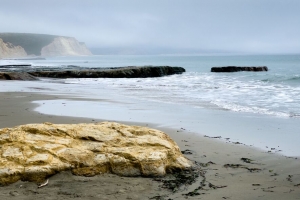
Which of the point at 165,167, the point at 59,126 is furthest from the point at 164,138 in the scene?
the point at 59,126

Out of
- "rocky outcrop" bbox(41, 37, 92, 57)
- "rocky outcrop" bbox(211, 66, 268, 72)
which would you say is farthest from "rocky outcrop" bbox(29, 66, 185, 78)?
"rocky outcrop" bbox(41, 37, 92, 57)

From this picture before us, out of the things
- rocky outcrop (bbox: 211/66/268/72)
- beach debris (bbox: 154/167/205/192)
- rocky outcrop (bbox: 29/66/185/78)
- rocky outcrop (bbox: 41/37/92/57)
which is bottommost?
beach debris (bbox: 154/167/205/192)

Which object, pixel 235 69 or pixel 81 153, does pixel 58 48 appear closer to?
pixel 235 69

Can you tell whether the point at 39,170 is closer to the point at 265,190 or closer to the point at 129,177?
the point at 129,177

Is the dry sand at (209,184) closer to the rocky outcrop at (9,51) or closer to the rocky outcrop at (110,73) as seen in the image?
the rocky outcrop at (110,73)

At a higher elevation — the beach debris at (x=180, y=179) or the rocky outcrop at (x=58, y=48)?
the rocky outcrop at (x=58, y=48)

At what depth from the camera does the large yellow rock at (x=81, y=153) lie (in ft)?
14.6

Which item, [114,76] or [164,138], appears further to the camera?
[114,76]

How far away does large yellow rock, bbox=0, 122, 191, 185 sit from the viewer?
14.6 ft

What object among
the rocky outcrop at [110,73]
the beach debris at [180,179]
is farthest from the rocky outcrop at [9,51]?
the beach debris at [180,179]

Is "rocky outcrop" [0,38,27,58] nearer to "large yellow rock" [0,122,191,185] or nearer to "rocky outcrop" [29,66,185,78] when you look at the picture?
"rocky outcrop" [29,66,185,78]

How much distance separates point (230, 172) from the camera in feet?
16.1

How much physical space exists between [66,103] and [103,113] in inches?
97.6

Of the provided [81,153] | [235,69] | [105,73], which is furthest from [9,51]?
[81,153]
